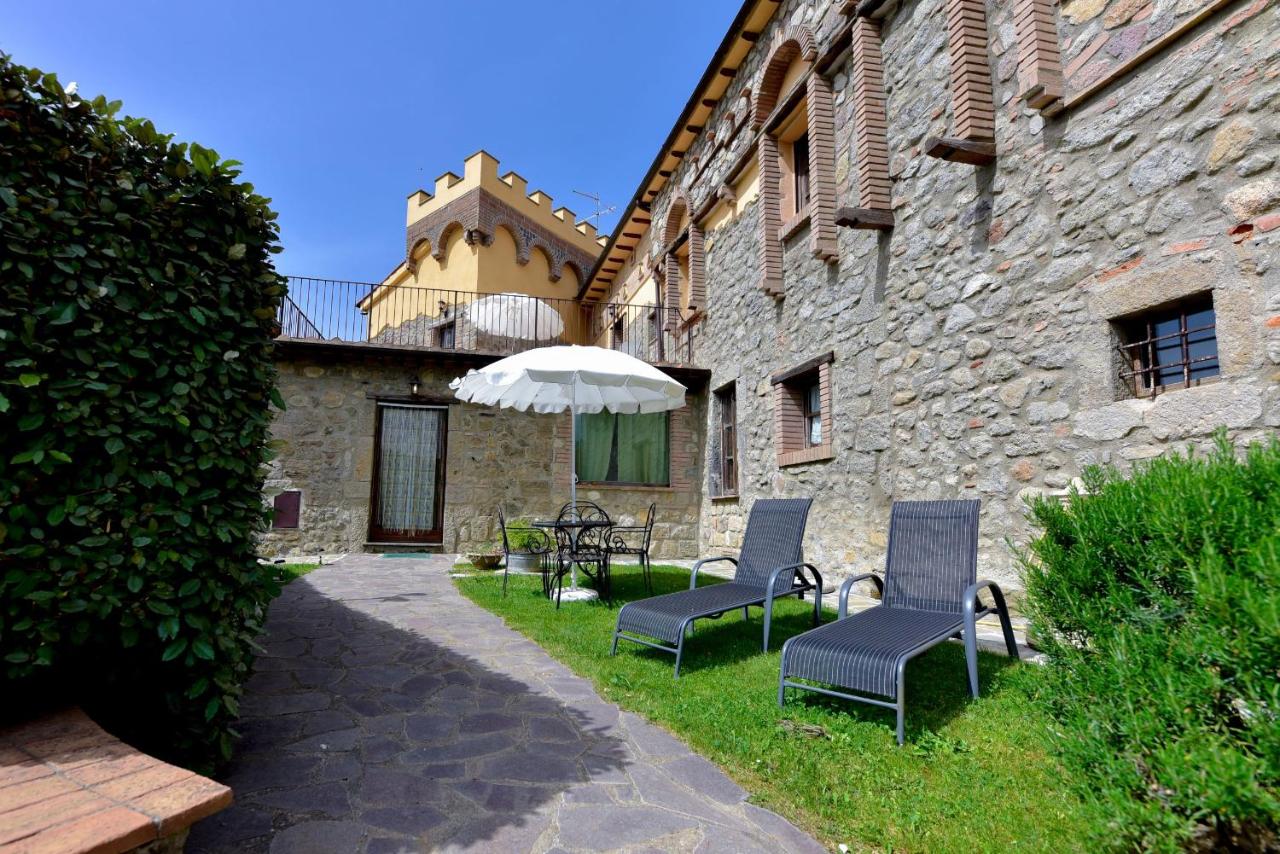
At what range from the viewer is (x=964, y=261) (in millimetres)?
5375

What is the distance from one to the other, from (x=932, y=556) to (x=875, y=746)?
1.53 meters

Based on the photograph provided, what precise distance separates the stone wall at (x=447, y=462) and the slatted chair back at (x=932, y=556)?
6870mm

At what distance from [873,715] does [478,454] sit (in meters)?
8.62

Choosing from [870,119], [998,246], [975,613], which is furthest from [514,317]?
[975,613]

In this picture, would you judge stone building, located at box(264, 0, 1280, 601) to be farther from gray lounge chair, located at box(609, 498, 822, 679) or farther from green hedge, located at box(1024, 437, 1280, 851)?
green hedge, located at box(1024, 437, 1280, 851)

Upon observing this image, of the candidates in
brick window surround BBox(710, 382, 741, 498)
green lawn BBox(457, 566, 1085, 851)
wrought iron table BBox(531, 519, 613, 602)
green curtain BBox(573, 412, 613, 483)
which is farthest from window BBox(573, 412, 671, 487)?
green lawn BBox(457, 566, 1085, 851)

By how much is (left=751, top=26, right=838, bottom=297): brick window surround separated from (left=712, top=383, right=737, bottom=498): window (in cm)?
233

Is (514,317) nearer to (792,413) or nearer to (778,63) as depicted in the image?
(778,63)

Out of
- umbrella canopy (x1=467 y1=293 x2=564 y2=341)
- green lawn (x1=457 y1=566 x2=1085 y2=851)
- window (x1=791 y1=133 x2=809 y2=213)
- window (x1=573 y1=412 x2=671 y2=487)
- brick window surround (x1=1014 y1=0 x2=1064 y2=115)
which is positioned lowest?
green lawn (x1=457 y1=566 x2=1085 y2=851)

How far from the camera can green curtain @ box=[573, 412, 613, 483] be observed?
→ 1138 cm

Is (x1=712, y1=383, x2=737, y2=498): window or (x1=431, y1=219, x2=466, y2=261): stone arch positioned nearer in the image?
(x1=712, y1=383, x2=737, y2=498): window

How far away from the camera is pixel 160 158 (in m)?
2.31

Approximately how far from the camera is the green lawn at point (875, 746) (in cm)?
217

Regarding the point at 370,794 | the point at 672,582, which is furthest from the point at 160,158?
the point at 672,582
